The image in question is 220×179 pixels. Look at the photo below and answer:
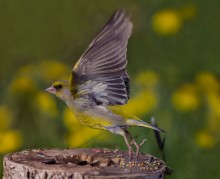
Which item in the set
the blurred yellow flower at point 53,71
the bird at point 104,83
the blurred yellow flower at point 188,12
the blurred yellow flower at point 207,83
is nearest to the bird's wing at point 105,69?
the bird at point 104,83

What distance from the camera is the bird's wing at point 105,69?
2584 mm

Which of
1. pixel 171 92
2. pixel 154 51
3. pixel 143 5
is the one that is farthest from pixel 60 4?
pixel 171 92

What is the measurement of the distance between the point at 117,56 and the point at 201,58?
11.1ft

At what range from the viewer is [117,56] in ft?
8.54

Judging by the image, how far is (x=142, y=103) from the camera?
4.71 m

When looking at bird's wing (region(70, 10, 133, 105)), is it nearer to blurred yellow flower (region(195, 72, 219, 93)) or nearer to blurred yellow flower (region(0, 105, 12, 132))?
blurred yellow flower (region(0, 105, 12, 132))

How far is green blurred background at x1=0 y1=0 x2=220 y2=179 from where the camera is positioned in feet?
14.4

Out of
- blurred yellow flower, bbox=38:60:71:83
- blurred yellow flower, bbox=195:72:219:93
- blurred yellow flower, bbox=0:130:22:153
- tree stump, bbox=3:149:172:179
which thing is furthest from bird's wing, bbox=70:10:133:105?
blurred yellow flower, bbox=195:72:219:93

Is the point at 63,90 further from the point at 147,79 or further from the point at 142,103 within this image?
the point at 147,79

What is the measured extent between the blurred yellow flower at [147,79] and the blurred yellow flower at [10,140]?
85 centimetres

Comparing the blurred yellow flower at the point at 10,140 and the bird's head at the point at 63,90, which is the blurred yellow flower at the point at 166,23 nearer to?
the blurred yellow flower at the point at 10,140

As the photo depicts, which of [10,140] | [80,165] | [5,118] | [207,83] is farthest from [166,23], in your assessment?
[80,165]

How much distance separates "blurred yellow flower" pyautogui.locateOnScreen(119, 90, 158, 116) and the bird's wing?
6.30 feet

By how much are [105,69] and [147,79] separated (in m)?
2.48
